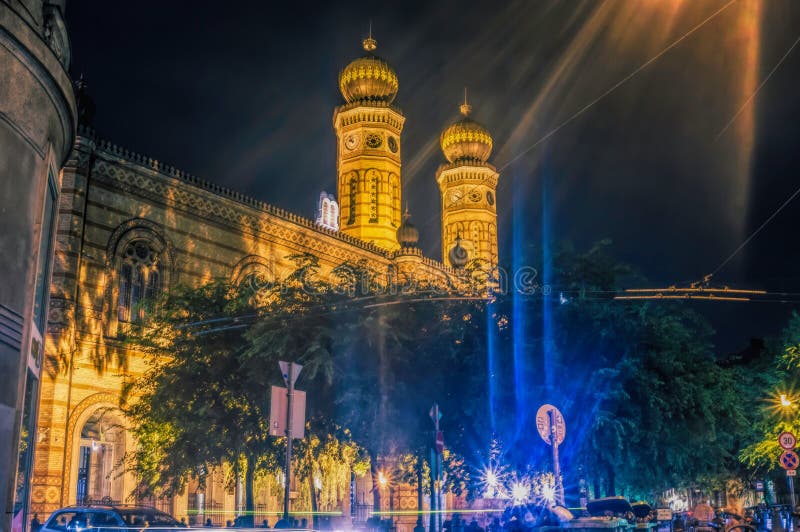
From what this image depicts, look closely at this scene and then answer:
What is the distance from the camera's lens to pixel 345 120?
44.8 metres

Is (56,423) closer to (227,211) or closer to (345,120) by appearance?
(227,211)

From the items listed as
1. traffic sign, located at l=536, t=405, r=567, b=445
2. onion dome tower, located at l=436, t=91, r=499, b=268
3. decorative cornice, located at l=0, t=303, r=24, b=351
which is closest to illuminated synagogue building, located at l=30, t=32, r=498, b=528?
traffic sign, located at l=536, t=405, r=567, b=445

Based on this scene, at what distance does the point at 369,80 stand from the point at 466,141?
31.5 ft

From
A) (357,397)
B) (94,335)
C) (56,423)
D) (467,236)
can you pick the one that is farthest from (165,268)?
(467,236)

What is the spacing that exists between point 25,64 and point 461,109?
4614cm

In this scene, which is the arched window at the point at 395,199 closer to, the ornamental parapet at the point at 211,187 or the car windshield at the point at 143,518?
the ornamental parapet at the point at 211,187

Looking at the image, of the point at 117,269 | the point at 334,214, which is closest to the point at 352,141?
the point at 334,214

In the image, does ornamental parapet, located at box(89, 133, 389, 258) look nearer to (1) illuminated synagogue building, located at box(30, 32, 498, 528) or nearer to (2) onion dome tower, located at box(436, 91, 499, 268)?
(1) illuminated synagogue building, located at box(30, 32, 498, 528)

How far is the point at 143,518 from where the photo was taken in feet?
48.4

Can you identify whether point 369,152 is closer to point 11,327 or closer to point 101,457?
point 101,457

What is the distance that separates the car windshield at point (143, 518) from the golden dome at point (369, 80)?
32.5m

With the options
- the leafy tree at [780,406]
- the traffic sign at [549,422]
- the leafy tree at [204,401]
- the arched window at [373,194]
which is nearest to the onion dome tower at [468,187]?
the arched window at [373,194]

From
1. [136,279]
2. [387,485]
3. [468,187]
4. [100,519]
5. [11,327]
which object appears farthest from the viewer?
[468,187]

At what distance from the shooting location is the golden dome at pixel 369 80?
147 feet
